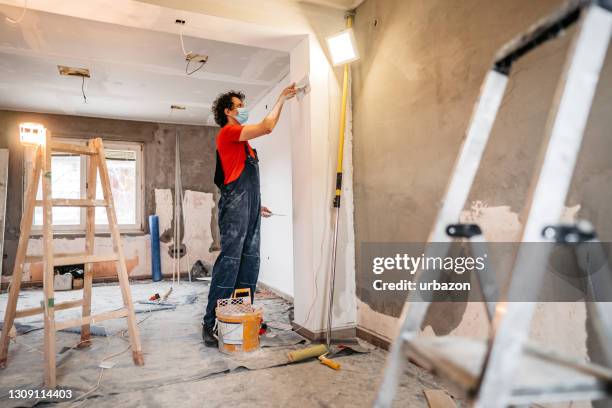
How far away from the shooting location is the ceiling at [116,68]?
10.2 ft

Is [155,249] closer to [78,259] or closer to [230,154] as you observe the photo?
[230,154]

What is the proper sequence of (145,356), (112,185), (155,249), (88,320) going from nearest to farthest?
(88,320) → (145,356) → (155,249) → (112,185)

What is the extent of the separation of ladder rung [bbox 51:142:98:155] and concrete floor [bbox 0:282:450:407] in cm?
117

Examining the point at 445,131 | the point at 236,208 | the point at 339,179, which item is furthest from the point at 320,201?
the point at 445,131

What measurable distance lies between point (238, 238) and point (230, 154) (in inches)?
22.2

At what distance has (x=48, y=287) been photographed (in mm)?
1875

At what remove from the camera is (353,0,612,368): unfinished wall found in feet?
4.53

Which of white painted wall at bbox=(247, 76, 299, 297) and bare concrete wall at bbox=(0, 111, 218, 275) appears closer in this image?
white painted wall at bbox=(247, 76, 299, 297)

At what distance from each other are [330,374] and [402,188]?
42.2 inches

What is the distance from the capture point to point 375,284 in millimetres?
2455

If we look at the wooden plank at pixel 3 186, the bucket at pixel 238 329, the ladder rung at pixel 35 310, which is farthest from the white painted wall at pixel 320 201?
the wooden plank at pixel 3 186

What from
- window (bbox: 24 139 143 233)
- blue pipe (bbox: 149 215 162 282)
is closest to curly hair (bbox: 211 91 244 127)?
blue pipe (bbox: 149 215 162 282)

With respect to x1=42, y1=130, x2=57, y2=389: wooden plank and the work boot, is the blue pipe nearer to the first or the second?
the work boot

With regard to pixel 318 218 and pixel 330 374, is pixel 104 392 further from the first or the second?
pixel 318 218
